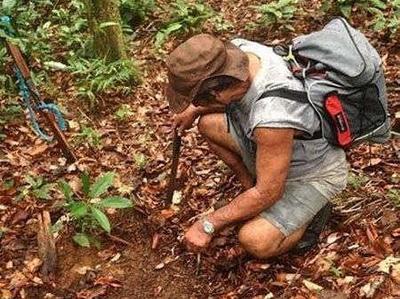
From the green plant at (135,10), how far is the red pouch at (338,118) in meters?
4.63

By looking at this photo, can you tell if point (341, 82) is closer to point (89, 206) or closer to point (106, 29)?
point (89, 206)

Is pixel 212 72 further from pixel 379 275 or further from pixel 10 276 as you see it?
pixel 10 276

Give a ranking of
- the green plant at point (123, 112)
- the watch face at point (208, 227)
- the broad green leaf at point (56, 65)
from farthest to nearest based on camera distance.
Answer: the broad green leaf at point (56, 65) → the green plant at point (123, 112) → the watch face at point (208, 227)

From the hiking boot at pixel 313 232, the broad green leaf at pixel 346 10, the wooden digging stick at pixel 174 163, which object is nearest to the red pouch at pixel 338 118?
the hiking boot at pixel 313 232

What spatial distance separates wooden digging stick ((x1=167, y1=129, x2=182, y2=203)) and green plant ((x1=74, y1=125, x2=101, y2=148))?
1.13m

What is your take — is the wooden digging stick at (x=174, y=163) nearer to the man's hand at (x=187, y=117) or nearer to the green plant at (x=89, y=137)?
the man's hand at (x=187, y=117)

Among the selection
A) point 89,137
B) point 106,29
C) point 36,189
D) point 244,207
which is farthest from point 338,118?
point 106,29

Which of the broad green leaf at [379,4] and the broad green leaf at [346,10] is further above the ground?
the broad green leaf at [379,4]

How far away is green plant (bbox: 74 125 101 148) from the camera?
568cm

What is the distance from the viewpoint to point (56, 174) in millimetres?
5254

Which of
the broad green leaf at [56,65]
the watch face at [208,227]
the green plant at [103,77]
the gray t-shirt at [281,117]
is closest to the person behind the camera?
the gray t-shirt at [281,117]

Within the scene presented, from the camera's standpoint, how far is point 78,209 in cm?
419

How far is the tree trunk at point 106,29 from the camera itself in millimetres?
6254

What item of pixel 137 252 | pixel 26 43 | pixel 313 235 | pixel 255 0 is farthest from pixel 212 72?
pixel 255 0
